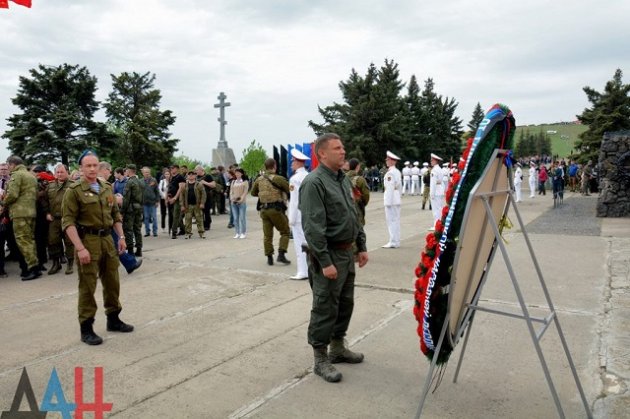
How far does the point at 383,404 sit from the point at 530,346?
192 cm

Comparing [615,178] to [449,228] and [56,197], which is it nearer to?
[449,228]

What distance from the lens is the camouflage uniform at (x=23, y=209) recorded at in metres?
8.18

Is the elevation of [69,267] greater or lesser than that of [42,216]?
lesser

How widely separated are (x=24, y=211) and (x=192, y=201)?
4.47 metres

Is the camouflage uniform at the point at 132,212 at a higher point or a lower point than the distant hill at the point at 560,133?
lower

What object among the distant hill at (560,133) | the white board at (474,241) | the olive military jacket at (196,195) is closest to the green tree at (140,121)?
the olive military jacket at (196,195)

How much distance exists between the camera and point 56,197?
8.57m

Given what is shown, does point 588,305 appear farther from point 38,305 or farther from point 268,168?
point 38,305

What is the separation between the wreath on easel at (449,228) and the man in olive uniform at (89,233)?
3.37m

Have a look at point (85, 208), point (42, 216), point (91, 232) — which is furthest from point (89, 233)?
point (42, 216)

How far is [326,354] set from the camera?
4.06 m

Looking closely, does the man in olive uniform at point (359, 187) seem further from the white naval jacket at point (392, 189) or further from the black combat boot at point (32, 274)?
the black combat boot at point (32, 274)

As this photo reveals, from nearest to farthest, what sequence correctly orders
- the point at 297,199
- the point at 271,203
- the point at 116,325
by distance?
the point at 116,325 → the point at 297,199 → the point at 271,203

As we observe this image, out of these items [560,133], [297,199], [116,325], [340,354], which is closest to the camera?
Answer: [340,354]
